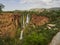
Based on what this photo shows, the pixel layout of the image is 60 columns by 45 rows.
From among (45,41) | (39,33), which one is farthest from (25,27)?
(45,41)

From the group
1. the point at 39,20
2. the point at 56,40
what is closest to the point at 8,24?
the point at 39,20

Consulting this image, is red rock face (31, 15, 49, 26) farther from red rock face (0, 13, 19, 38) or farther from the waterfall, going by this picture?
the waterfall

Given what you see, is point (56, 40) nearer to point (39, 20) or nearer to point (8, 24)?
point (39, 20)

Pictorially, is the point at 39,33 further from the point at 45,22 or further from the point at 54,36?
the point at 45,22

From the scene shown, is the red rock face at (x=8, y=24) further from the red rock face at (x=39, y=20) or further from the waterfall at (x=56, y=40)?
the waterfall at (x=56, y=40)

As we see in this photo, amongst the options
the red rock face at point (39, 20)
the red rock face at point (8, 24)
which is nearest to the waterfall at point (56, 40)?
the red rock face at point (39, 20)

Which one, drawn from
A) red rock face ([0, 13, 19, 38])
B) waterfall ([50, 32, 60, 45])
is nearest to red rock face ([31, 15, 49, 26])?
red rock face ([0, 13, 19, 38])

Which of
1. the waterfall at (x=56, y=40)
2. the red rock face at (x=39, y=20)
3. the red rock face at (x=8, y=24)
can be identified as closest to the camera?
the waterfall at (x=56, y=40)
